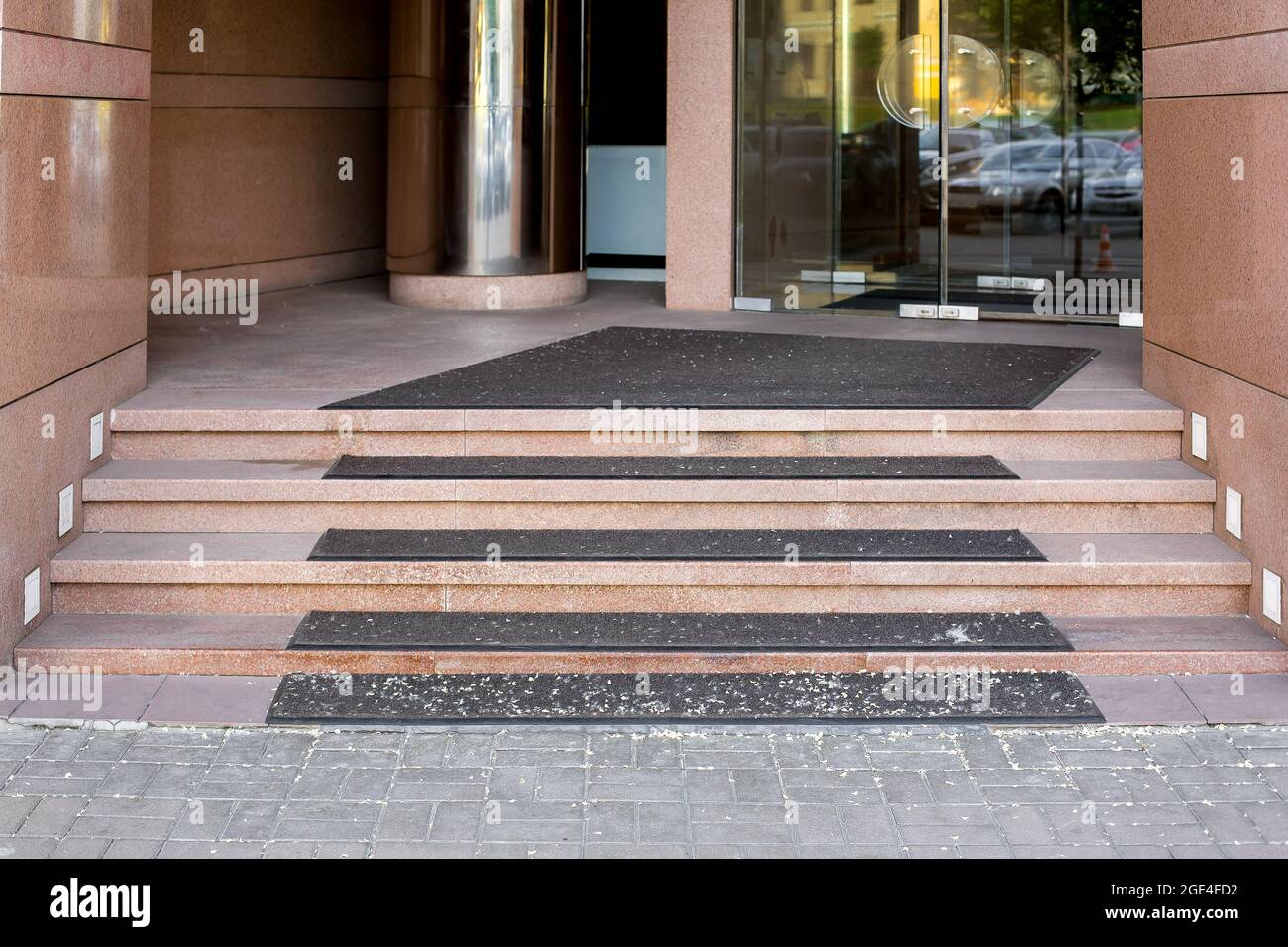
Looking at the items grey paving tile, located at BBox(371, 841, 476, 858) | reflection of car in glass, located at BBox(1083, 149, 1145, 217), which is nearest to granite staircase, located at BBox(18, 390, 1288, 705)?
grey paving tile, located at BBox(371, 841, 476, 858)

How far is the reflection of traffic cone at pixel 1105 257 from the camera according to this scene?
1210cm

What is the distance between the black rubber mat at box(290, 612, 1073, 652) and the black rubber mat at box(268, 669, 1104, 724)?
134 millimetres

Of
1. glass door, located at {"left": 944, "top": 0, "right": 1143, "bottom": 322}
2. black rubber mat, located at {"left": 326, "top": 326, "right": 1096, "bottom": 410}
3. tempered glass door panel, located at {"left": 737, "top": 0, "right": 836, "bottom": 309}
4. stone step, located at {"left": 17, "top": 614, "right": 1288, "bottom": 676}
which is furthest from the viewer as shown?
tempered glass door panel, located at {"left": 737, "top": 0, "right": 836, "bottom": 309}

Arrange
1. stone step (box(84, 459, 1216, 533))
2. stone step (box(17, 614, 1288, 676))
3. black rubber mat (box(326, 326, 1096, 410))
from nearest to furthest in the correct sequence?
stone step (box(17, 614, 1288, 676)) < stone step (box(84, 459, 1216, 533)) < black rubber mat (box(326, 326, 1096, 410))

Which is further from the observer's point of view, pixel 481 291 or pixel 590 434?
pixel 481 291

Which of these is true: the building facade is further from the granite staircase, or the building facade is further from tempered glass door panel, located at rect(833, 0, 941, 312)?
the granite staircase

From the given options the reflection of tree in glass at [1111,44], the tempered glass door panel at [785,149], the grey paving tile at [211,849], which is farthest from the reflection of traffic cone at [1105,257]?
the grey paving tile at [211,849]

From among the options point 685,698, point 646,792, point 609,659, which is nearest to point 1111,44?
point 609,659

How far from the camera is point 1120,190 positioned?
1202 cm

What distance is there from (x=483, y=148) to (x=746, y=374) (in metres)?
4.07

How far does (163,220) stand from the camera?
12141mm

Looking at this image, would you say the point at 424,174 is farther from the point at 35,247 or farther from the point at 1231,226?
the point at 1231,226

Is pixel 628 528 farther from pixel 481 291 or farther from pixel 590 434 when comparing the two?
pixel 481 291

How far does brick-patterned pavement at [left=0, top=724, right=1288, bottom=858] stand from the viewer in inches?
192
